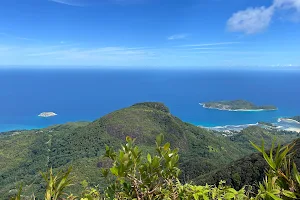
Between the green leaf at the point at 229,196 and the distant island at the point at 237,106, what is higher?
the green leaf at the point at 229,196

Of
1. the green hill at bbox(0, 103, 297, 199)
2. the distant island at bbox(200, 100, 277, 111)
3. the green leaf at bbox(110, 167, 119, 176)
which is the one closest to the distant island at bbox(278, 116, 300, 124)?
the distant island at bbox(200, 100, 277, 111)

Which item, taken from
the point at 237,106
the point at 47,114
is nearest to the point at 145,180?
the point at 47,114

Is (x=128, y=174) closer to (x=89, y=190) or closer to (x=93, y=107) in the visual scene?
(x=89, y=190)

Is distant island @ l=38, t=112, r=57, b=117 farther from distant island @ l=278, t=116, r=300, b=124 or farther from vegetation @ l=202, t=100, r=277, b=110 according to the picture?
distant island @ l=278, t=116, r=300, b=124

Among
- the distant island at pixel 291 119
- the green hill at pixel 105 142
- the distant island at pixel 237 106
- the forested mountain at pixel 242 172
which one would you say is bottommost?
the distant island at pixel 291 119

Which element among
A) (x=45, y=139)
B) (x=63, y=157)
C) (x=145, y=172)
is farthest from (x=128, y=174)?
(x=45, y=139)

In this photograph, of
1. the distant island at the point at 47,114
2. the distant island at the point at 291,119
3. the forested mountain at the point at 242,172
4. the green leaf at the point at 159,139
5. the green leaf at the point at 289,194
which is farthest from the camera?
the distant island at the point at 47,114

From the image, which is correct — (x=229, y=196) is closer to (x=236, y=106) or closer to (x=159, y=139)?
(x=159, y=139)

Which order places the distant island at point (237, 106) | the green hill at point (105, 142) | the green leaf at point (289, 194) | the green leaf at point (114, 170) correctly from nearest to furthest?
the green leaf at point (289, 194)
the green leaf at point (114, 170)
the green hill at point (105, 142)
the distant island at point (237, 106)

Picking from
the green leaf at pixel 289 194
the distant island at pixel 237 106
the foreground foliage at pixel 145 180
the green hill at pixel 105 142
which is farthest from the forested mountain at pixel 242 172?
the distant island at pixel 237 106

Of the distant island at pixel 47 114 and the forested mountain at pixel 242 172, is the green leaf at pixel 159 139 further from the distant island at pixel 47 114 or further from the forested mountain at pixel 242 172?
the distant island at pixel 47 114

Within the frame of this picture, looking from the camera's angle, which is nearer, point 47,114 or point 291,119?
point 291,119

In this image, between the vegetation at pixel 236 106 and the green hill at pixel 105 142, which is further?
the vegetation at pixel 236 106
